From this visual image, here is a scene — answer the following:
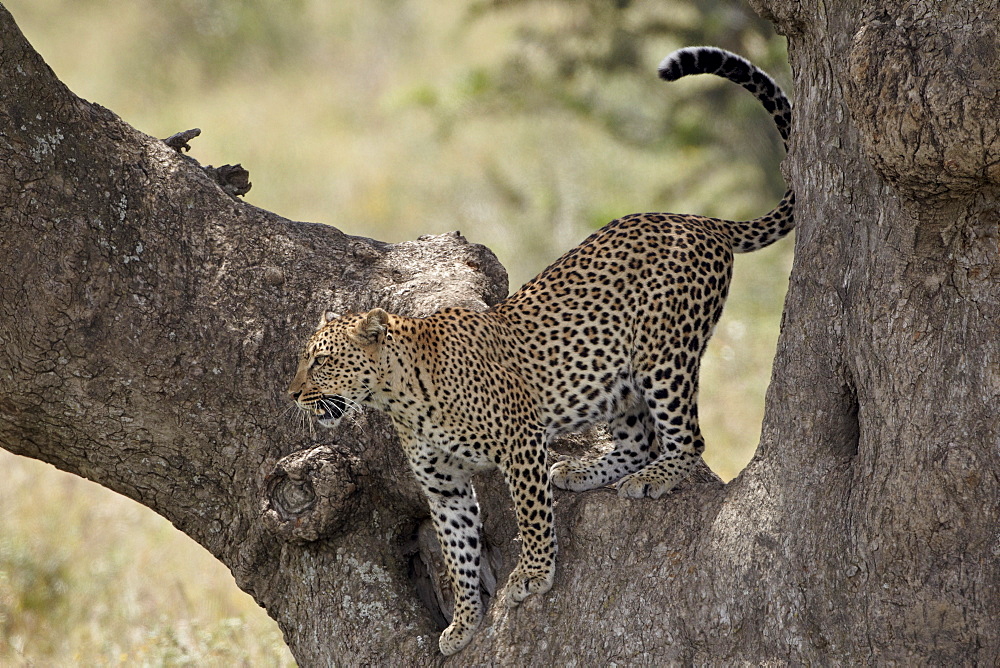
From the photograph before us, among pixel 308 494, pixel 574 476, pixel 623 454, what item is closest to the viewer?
pixel 308 494

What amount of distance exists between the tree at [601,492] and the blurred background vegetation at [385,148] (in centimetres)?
70

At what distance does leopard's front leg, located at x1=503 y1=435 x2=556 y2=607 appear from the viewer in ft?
16.6

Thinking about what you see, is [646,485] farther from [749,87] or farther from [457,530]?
[749,87]

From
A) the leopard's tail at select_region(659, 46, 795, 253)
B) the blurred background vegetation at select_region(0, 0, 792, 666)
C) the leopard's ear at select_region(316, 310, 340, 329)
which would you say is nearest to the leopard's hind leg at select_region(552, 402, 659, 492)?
the leopard's tail at select_region(659, 46, 795, 253)

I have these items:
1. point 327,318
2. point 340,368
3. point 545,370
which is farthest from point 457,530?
point 327,318

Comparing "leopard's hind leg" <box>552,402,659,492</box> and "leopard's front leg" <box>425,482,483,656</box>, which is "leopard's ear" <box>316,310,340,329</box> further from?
"leopard's hind leg" <box>552,402,659,492</box>

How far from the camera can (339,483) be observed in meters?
5.25

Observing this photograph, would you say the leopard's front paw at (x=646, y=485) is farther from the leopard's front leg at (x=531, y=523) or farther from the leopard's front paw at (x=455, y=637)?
the leopard's front paw at (x=455, y=637)

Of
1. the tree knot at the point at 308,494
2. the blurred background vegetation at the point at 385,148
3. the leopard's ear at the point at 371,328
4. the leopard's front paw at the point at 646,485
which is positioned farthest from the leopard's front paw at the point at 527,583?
the blurred background vegetation at the point at 385,148

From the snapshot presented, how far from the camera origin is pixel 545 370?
17.8 ft

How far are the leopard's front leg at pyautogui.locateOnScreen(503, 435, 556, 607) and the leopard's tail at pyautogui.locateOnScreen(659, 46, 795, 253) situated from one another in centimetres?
155

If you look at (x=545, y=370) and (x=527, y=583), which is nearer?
(x=527, y=583)

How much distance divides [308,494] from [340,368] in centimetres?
66

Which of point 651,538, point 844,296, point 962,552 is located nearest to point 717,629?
point 651,538
